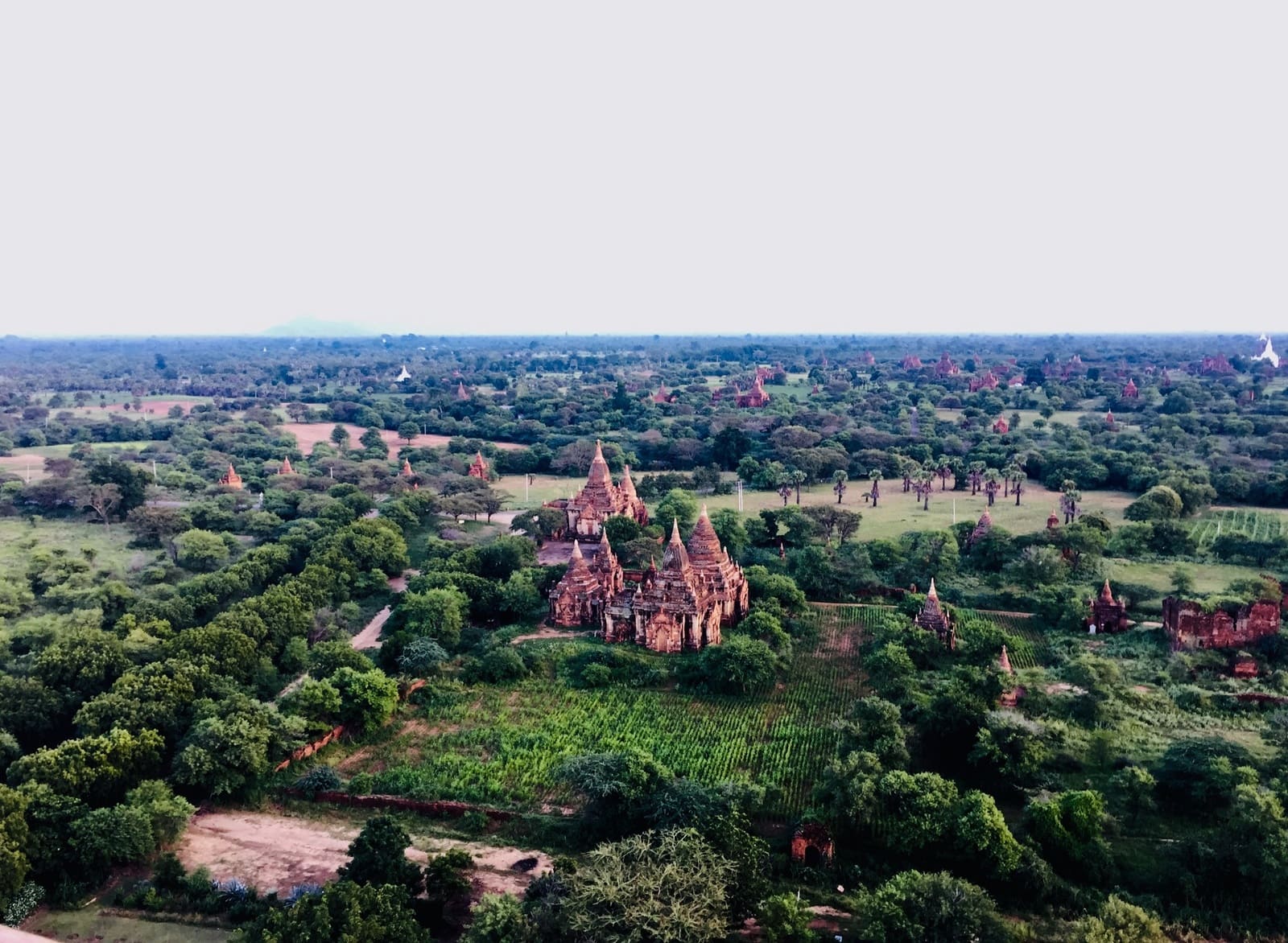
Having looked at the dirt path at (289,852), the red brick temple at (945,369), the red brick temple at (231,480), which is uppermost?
the red brick temple at (945,369)

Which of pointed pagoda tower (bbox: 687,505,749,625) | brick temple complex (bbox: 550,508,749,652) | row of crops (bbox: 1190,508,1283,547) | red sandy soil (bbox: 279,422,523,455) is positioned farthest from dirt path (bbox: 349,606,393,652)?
red sandy soil (bbox: 279,422,523,455)

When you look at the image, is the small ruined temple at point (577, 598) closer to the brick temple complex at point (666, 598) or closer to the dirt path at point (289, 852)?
the brick temple complex at point (666, 598)

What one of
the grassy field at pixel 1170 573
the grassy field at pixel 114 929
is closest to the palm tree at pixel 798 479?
the grassy field at pixel 1170 573

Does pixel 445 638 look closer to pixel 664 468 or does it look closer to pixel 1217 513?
pixel 664 468

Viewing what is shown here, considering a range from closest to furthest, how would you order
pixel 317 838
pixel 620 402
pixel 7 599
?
pixel 317 838 < pixel 7 599 < pixel 620 402

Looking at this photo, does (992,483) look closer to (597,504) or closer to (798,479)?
(798,479)

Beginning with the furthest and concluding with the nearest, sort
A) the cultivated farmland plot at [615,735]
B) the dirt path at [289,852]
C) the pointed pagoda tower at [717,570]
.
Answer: the pointed pagoda tower at [717,570] < the cultivated farmland plot at [615,735] < the dirt path at [289,852]

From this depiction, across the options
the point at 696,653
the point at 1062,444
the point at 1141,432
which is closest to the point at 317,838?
the point at 696,653
